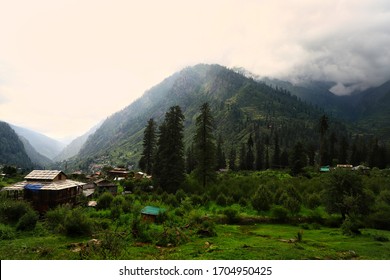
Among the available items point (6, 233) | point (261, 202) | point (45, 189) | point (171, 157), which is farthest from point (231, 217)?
point (45, 189)

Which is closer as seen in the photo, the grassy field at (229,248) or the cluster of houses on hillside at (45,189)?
the grassy field at (229,248)

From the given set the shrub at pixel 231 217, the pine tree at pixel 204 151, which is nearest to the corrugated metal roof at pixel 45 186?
the shrub at pixel 231 217

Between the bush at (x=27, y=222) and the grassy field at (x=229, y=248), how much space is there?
2767mm

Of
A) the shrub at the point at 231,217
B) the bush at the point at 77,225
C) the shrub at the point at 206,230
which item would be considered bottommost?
the shrub at the point at 231,217

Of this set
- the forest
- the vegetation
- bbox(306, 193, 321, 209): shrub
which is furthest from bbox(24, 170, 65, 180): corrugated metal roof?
bbox(306, 193, 321, 209): shrub

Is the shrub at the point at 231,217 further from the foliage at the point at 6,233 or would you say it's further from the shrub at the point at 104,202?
the foliage at the point at 6,233

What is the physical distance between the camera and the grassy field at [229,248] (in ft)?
63.3

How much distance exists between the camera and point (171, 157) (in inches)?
2197

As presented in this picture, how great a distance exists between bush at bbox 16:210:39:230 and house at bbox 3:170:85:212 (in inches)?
397

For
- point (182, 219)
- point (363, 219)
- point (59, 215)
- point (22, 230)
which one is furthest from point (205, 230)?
point (363, 219)

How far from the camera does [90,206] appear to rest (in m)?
41.9

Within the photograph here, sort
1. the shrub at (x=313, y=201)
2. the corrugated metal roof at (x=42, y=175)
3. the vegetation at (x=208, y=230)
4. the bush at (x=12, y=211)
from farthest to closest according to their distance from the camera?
the shrub at (x=313, y=201), the corrugated metal roof at (x=42, y=175), the bush at (x=12, y=211), the vegetation at (x=208, y=230)
